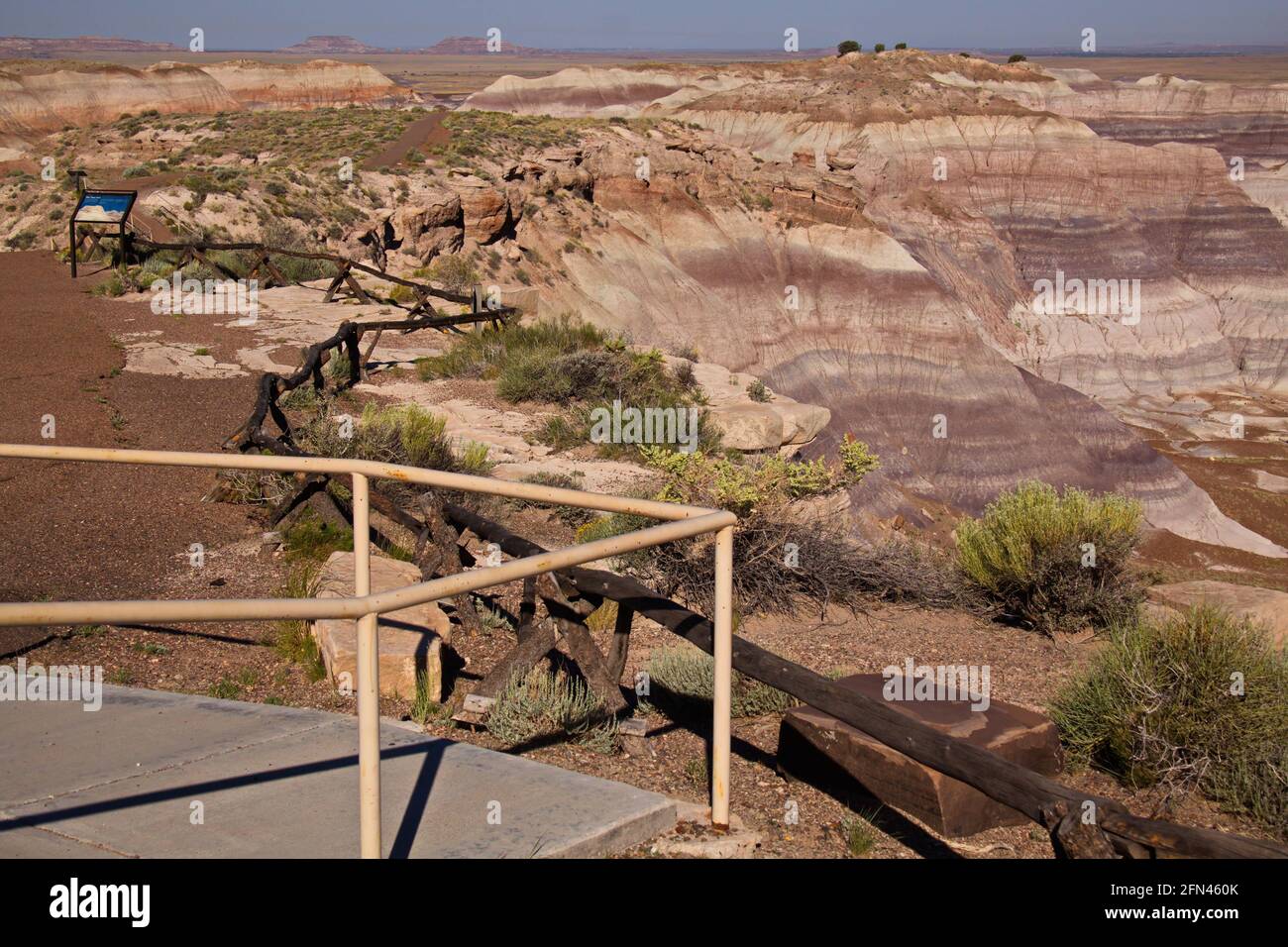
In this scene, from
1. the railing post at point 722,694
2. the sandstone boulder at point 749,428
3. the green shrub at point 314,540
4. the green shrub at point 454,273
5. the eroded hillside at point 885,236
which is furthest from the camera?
the eroded hillside at point 885,236

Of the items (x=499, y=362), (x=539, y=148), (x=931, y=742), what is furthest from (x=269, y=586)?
(x=539, y=148)

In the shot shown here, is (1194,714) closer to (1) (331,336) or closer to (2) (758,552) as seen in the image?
(2) (758,552)

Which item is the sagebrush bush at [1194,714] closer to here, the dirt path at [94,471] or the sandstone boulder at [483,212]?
the dirt path at [94,471]

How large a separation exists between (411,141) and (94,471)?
115 feet

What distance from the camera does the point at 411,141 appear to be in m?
41.4

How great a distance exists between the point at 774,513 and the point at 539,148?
36.3 metres

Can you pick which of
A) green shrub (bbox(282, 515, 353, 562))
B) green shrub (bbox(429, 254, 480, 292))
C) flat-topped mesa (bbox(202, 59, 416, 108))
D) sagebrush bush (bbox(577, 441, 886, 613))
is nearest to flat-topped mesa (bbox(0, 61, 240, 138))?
flat-topped mesa (bbox(202, 59, 416, 108))

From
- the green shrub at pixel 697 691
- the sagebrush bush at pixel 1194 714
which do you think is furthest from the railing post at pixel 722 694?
the sagebrush bush at pixel 1194 714

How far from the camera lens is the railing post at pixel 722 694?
3553 millimetres

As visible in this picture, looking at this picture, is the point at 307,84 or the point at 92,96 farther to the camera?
the point at 307,84

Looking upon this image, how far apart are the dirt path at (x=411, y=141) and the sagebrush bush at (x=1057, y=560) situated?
96.9 ft

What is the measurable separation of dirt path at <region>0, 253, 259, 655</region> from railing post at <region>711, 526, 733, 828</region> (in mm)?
3651

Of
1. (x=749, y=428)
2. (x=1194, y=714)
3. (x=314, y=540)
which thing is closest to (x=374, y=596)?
(x=1194, y=714)
